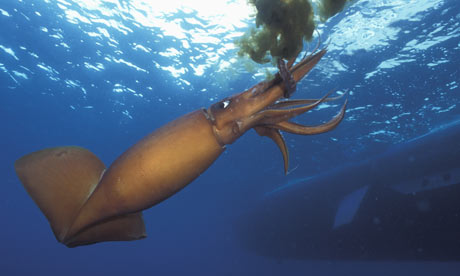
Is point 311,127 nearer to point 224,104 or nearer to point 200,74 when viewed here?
point 224,104

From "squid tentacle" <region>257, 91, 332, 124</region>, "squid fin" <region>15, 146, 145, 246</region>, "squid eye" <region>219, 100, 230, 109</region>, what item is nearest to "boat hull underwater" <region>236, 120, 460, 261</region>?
"squid tentacle" <region>257, 91, 332, 124</region>

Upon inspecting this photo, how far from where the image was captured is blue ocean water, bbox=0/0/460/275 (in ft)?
33.9

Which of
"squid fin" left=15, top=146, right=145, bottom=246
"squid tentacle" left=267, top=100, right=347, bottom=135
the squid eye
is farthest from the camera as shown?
"squid fin" left=15, top=146, right=145, bottom=246

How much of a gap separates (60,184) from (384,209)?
39.3ft

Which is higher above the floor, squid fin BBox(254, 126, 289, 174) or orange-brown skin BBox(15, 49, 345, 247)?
orange-brown skin BBox(15, 49, 345, 247)

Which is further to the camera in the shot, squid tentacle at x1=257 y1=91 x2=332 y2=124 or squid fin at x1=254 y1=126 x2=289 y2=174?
squid fin at x1=254 y1=126 x2=289 y2=174

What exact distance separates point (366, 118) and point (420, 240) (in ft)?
26.2

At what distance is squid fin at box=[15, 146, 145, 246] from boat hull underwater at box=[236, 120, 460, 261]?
11300 mm

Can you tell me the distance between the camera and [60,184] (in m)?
1.91

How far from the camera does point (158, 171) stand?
163cm

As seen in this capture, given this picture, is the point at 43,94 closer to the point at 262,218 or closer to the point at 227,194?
the point at 262,218

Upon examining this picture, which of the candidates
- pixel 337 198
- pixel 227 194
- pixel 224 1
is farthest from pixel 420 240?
pixel 227 194

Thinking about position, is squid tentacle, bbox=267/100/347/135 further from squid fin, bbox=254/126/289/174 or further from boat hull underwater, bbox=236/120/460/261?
boat hull underwater, bbox=236/120/460/261

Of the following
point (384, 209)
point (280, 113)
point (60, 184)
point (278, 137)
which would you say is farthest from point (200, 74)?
point (280, 113)
